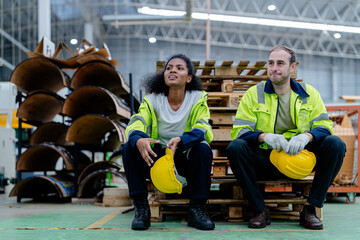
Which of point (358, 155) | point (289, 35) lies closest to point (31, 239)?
point (358, 155)

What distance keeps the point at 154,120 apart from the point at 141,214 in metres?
0.91

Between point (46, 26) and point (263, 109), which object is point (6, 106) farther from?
point (263, 109)

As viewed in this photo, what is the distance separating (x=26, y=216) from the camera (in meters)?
4.25

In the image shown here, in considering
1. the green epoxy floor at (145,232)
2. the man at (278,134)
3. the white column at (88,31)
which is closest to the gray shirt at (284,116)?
the man at (278,134)

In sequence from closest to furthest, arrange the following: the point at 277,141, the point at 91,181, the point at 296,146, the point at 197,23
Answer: the point at 296,146 → the point at 277,141 → the point at 91,181 → the point at 197,23

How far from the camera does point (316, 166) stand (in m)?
3.25

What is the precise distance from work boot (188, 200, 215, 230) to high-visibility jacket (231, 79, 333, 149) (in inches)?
29.4

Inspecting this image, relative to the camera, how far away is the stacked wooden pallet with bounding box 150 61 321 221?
11.7 feet

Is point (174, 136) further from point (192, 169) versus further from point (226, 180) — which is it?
point (226, 180)

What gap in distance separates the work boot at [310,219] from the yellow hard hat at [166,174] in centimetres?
121

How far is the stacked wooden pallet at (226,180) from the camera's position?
3557 millimetres

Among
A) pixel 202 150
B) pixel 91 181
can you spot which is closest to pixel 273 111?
pixel 202 150

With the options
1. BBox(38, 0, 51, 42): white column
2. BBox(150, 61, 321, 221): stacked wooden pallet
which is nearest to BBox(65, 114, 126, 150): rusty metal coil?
BBox(150, 61, 321, 221): stacked wooden pallet

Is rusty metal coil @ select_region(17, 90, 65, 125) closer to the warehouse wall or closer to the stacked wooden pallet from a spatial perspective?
the stacked wooden pallet
